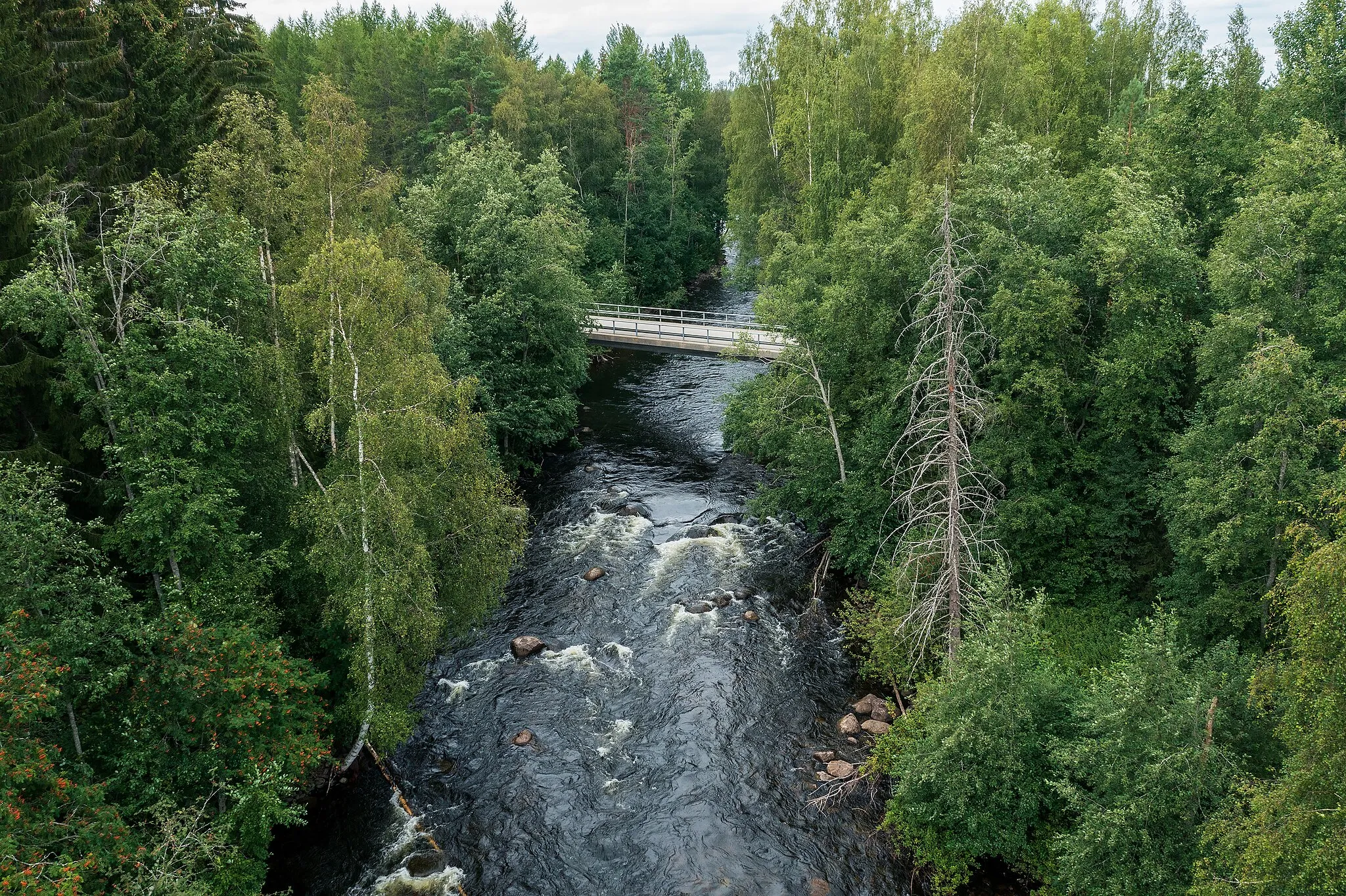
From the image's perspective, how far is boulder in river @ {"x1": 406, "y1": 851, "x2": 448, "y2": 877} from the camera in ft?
60.5

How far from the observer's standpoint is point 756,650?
26.1m

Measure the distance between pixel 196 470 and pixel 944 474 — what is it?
18.4 m

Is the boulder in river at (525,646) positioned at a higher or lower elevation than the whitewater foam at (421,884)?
higher

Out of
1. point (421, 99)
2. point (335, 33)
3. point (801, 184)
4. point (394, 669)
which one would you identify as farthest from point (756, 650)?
point (335, 33)

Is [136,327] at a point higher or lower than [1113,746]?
higher

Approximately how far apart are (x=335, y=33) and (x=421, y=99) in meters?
22.6

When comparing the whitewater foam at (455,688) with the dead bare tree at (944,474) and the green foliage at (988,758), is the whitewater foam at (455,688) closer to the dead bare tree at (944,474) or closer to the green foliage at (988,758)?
the green foliage at (988,758)

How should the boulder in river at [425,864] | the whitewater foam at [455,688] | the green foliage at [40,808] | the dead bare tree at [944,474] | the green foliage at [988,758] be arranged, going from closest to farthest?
the green foliage at [40,808]
the green foliage at [988,758]
the dead bare tree at [944,474]
the boulder in river at [425,864]
the whitewater foam at [455,688]

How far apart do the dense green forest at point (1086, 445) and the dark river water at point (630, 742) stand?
2159 millimetres

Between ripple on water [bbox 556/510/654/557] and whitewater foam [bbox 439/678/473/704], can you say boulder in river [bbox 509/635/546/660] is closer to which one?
Result: whitewater foam [bbox 439/678/473/704]

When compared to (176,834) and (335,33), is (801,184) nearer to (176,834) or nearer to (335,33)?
(176,834)

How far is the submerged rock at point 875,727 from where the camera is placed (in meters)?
22.5

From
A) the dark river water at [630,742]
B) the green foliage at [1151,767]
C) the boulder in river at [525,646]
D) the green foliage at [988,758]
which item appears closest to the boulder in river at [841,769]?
the dark river water at [630,742]

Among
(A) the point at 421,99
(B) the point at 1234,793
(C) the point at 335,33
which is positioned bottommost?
(B) the point at 1234,793
